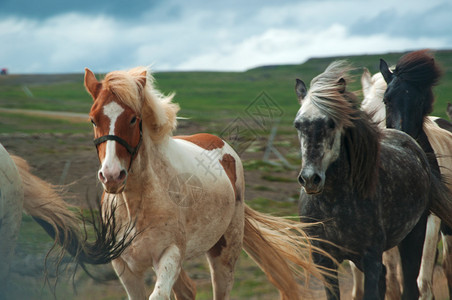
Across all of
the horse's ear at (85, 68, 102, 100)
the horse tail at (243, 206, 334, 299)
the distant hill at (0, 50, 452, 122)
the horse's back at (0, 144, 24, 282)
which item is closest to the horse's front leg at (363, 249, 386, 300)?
the horse tail at (243, 206, 334, 299)

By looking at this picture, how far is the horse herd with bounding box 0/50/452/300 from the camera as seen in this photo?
4016 millimetres

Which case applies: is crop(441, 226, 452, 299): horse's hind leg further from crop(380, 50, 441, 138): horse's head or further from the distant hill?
the distant hill

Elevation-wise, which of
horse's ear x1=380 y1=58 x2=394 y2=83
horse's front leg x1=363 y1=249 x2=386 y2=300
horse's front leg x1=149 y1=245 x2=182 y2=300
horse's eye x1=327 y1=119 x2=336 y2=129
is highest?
horse's ear x1=380 y1=58 x2=394 y2=83

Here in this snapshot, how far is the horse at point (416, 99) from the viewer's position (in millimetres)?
5828

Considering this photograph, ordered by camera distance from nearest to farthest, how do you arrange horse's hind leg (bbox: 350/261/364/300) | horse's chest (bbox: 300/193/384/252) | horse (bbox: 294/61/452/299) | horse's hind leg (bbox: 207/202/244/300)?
horse (bbox: 294/61/452/299) → horse's chest (bbox: 300/193/384/252) → horse's hind leg (bbox: 207/202/244/300) → horse's hind leg (bbox: 350/261/364/300)

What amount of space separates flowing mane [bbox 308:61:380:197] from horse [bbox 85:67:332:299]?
667mm

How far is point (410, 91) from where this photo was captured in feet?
19.4

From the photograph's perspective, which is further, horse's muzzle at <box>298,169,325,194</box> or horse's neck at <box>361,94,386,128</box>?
horse's neck at <box>361,94,386,128</box>

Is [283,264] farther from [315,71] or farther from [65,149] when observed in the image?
[315,71]

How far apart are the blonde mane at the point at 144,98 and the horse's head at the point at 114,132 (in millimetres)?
13

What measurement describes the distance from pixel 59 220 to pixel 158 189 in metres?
1.15

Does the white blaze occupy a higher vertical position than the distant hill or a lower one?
higher

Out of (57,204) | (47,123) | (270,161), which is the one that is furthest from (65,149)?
(57,204)

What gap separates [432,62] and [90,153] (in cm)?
1329
